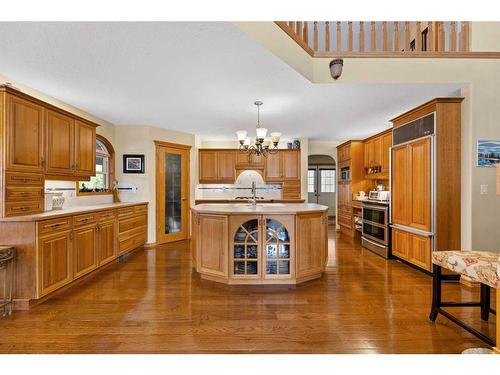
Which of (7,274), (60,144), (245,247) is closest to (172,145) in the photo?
(60,144)

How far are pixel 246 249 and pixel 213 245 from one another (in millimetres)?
415

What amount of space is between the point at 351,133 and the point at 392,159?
229cm

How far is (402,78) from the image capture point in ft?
11.4

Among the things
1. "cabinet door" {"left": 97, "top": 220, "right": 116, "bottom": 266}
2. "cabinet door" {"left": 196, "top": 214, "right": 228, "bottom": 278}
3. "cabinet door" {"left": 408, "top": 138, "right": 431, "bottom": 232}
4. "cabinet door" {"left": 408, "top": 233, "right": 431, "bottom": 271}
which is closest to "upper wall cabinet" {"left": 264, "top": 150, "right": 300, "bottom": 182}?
"cabinet door" {"left": 408, "top": 138, "right": 431, "bottom": 232}

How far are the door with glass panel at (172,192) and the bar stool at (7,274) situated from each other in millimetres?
3098

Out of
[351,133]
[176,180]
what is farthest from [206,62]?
[351,133]

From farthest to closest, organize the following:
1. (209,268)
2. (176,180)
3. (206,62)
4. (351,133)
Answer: (351,133) → (176,180) → (209,268) → (206,62)

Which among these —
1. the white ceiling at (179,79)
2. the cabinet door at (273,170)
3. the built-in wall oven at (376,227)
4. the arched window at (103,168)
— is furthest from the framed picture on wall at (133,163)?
the built-in wall oven at (376,227)

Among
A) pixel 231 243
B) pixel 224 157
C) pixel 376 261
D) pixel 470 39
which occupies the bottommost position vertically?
pixel 376 261

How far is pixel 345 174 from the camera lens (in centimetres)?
701

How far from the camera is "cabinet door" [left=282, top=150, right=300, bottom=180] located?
Answer: 6.98 meters

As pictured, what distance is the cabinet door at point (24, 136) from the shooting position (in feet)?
8.75

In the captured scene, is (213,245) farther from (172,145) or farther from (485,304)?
(172,145)
